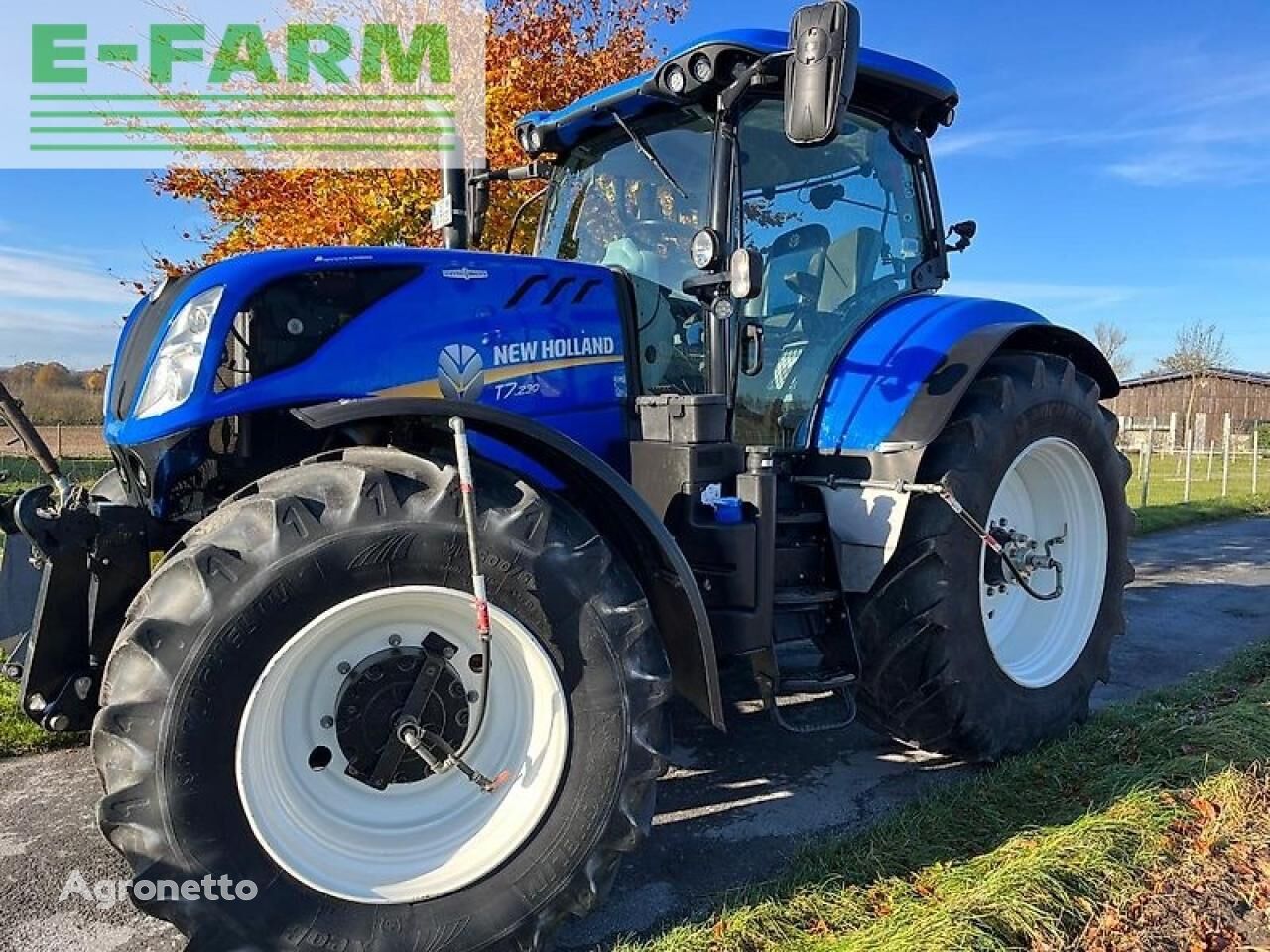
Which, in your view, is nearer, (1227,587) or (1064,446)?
(1064,446)

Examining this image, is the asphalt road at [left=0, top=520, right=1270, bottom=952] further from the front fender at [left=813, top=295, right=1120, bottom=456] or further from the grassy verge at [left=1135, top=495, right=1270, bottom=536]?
the grassy verge at [left=1135, top=495, right=1270, bottom=536]

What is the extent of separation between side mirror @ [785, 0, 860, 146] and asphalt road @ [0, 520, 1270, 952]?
2204 millimetres

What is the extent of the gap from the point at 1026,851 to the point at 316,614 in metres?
2.18

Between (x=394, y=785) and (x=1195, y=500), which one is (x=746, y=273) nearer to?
(x=394, y=785)

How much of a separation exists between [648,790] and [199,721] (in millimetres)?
1117

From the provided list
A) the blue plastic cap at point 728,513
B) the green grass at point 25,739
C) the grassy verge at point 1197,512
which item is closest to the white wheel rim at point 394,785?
the blue plastic cap at point 728,513

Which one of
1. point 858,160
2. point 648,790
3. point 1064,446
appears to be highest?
point 858,160

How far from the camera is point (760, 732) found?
4.06 m

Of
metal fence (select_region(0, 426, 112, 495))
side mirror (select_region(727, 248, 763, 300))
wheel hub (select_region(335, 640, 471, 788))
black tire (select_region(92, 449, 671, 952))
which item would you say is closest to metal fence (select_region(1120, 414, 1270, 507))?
side mirror (select_region(727, 248, 763, 300))

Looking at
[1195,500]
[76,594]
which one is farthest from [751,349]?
[1195,500]

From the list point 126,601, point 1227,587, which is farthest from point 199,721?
point 1227,587

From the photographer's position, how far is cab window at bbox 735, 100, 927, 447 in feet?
11.6

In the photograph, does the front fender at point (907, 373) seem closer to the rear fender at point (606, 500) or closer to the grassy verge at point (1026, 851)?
the rear fender at point (606, 500)

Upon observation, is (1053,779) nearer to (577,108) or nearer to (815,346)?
(815,346)
